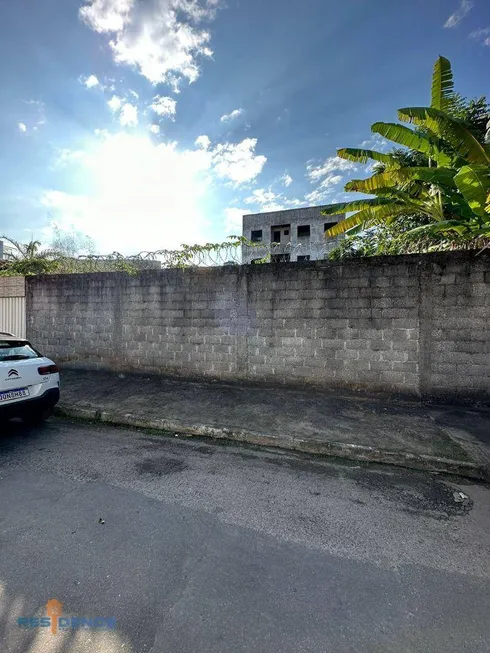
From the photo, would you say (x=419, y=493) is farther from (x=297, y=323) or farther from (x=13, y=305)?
(x=13, y=305)

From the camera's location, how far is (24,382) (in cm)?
401

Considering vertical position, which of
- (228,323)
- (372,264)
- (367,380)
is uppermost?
(372,264)

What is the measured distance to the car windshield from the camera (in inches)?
159

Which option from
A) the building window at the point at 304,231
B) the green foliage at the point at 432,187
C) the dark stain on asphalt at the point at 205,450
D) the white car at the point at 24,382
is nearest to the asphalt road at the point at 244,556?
the dark stain on asphalt at the point at 205,450

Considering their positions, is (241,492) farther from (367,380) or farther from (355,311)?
(355,311)

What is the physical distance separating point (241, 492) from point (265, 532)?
0.57 m

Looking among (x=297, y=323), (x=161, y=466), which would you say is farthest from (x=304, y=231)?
(x=161, y=466)

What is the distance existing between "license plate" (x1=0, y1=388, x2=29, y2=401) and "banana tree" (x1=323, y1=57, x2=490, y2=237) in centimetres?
613

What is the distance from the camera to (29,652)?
151 centimetres

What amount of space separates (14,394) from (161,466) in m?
2.19

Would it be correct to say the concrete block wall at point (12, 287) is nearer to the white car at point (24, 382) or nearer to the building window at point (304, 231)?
the white car at point (24, 382)

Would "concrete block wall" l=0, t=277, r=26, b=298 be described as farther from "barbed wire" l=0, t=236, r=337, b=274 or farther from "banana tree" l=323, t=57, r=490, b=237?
"banana tree" l=323, t=57, r=490, b=237

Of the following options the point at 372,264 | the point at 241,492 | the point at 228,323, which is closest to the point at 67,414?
the point at 228,323

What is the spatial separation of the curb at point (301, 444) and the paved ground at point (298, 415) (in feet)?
0.05
